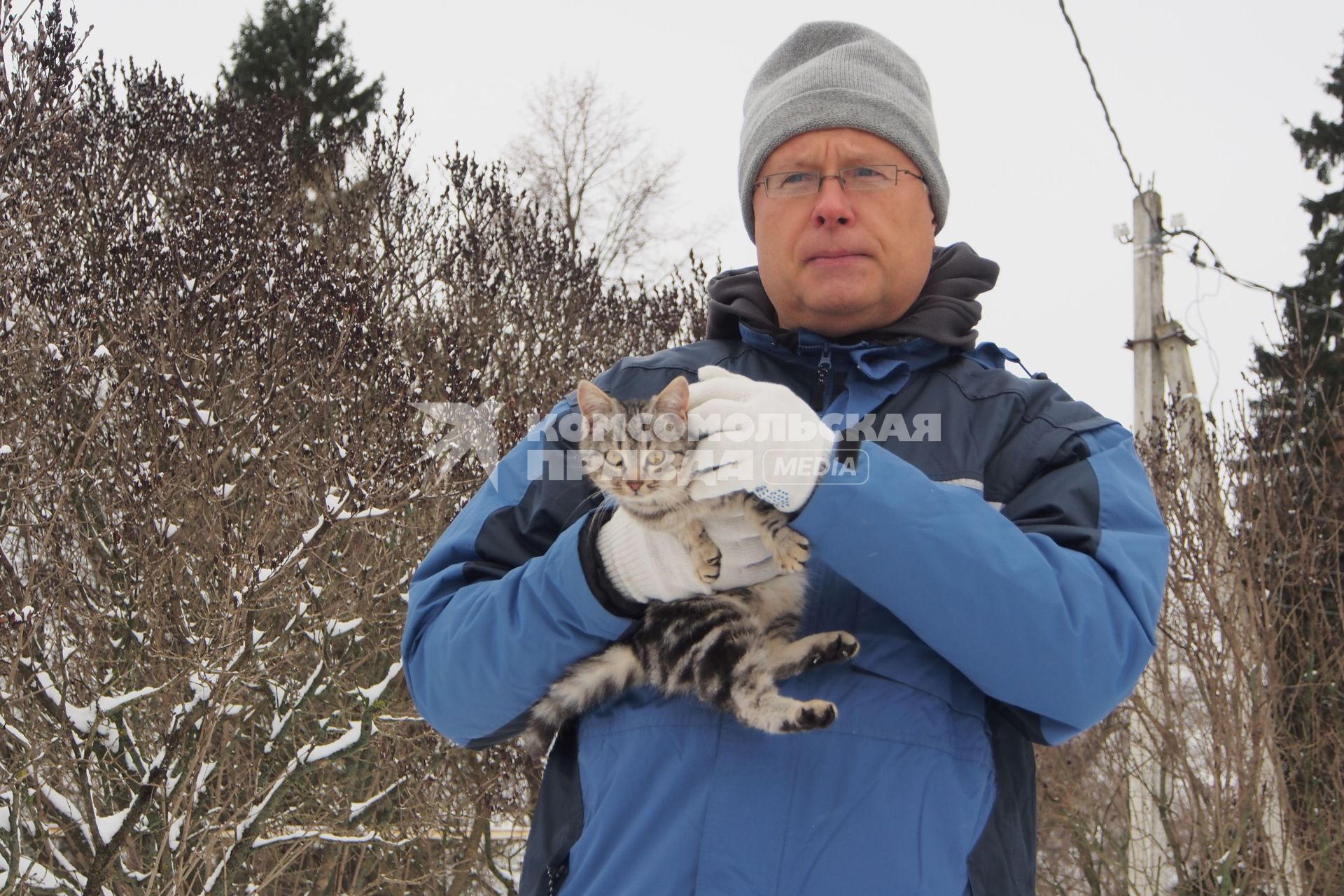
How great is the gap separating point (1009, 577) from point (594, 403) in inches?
44.9

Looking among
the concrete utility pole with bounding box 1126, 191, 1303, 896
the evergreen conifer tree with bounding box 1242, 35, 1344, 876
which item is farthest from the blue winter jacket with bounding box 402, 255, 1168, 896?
the evergreen conifer tree with bounding box 1242, 35, 1344, 876

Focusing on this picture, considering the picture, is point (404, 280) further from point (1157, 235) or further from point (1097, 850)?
point (1097, 850)

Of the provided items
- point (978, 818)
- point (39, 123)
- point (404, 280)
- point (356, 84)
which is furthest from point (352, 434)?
point (356, 84)

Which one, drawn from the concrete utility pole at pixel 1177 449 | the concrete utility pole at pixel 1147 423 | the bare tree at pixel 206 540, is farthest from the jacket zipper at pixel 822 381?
the concrete utility pole at pixel 1177 449

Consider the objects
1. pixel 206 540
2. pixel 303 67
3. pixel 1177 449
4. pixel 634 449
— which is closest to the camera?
pixel 634 449

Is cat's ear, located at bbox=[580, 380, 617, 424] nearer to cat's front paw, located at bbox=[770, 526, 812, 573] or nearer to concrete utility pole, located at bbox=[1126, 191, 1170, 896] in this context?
cat's front paw, located at bbox=[770, 526, 812, 573]

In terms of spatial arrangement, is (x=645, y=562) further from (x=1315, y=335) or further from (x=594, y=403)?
(x=1315, y=335)

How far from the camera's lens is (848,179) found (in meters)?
2.30

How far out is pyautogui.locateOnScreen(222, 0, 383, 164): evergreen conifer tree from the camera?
19.8m

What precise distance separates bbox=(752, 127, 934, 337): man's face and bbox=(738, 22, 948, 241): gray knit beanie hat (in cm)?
3

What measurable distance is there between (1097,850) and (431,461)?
8.81 metres

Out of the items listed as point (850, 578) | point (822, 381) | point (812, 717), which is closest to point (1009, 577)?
point (850, 578)

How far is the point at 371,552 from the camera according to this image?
1025 centimetres

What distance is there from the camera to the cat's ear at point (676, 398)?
7.04ft
